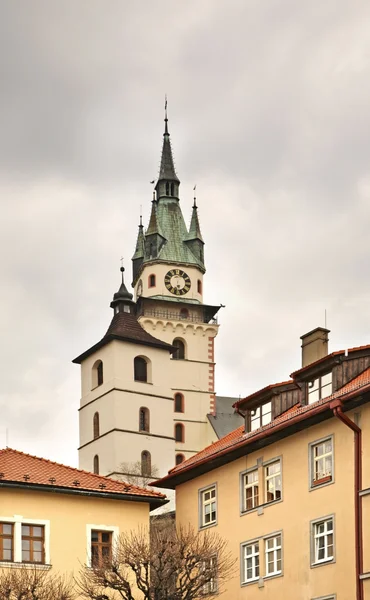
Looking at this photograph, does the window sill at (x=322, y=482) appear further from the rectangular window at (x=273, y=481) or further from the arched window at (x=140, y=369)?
the arched window at (x=140, y=369)

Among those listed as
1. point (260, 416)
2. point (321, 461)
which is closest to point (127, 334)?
point (260, 416)

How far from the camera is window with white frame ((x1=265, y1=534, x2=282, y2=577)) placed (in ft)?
141

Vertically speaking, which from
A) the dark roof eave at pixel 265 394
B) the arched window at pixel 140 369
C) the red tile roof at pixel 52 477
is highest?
the arched window at pixel 140 369

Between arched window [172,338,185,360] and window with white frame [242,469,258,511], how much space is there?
83.2 metres

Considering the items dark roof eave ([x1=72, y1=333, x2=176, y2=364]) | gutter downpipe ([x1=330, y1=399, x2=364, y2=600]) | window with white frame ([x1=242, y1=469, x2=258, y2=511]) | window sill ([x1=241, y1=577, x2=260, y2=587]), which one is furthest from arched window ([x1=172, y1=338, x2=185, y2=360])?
gutter downpipe ([x1=330, y1=399, x2=364, y2=600])

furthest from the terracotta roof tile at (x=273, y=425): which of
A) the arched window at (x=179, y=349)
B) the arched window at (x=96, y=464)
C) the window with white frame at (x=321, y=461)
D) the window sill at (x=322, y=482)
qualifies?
the arched window at (x=179, y=349)

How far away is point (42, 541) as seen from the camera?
146 ft

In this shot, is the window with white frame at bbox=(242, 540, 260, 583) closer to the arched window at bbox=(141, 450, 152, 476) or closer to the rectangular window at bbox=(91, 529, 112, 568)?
the rectangular window at bbox=(91, 529, 112, 568)

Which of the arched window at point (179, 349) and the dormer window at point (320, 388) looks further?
the arched window at point (179, 349)

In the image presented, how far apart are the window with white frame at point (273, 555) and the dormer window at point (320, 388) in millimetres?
4412

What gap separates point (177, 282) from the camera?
445 ft

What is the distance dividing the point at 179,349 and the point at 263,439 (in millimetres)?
85553

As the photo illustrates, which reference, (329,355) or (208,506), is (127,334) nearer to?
(208,506)

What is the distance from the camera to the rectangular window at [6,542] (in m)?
43.5
